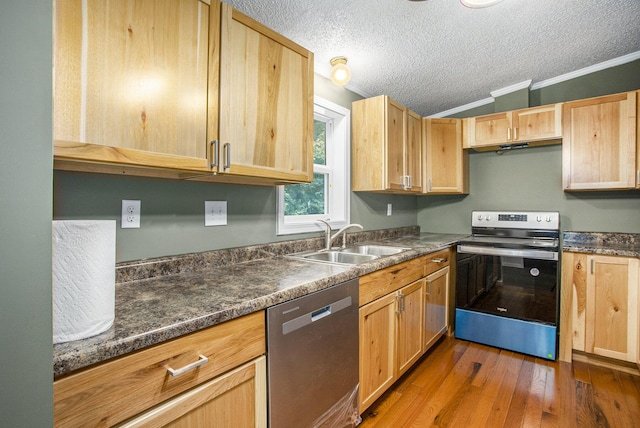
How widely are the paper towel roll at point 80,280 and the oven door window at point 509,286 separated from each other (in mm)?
2635

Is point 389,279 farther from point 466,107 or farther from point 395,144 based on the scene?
point 466,107

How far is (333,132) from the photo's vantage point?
8.65 feet

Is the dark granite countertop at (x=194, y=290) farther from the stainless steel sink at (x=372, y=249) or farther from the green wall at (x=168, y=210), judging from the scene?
the stainless steel sink at (x=372, y=249)

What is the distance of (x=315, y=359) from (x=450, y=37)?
213 cm

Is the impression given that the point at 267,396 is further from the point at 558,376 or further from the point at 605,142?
the point at 605,142

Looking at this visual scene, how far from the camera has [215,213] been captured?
1.63 metres

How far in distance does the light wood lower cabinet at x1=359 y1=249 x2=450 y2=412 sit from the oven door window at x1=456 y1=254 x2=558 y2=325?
385mm

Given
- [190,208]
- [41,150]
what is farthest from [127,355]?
[190,208]

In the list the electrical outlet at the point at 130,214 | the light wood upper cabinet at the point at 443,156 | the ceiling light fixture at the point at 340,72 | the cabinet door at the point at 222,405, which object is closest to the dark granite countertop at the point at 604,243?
the light wood upper cabinet at the point at 443,156

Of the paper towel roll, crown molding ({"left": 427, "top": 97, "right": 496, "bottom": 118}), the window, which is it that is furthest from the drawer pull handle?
crown molding ({"left": 427, "top": 97, "right": 496, "bottom": 118})

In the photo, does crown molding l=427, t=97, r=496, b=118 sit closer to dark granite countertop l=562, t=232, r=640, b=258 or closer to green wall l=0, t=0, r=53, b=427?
dark granite countertop l=562, t=232, r=640, b=258

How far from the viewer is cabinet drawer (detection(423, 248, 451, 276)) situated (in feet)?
7.64

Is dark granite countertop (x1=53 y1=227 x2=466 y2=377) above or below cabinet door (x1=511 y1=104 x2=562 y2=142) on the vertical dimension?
below

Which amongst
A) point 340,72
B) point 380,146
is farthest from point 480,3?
point 380,146
